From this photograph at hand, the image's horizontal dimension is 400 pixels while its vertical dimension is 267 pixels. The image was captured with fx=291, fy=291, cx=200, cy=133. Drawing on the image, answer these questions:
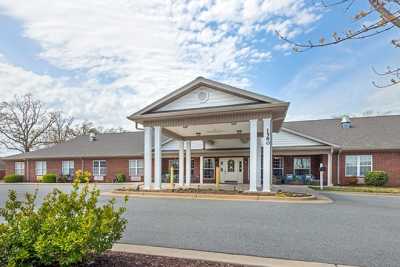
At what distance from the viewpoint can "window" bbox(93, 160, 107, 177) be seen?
1110 inches

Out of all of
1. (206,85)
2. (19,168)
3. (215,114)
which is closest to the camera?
(215,114)

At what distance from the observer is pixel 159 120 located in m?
16.0

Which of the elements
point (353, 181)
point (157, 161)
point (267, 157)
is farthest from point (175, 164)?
point (353, 181)

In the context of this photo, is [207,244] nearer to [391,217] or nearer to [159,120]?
[391,217]

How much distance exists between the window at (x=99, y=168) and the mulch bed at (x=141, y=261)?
81.9 feet

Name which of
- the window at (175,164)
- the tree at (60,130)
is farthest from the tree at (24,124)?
the window at (175,164)

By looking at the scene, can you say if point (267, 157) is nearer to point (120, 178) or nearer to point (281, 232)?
point (281, 232)

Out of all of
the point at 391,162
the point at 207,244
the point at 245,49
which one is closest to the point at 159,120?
the point at 245,49

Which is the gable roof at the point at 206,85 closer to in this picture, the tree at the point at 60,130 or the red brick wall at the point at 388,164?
the red brick wall at the point at 388,164

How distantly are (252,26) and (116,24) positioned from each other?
21.3ft

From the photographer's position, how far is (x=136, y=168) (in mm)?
27109

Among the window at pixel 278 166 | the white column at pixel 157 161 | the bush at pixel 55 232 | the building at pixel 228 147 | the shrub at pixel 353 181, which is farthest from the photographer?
the window at pixel 278 166

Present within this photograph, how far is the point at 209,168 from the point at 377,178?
41.2ft

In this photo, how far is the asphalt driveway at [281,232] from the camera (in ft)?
16.4
